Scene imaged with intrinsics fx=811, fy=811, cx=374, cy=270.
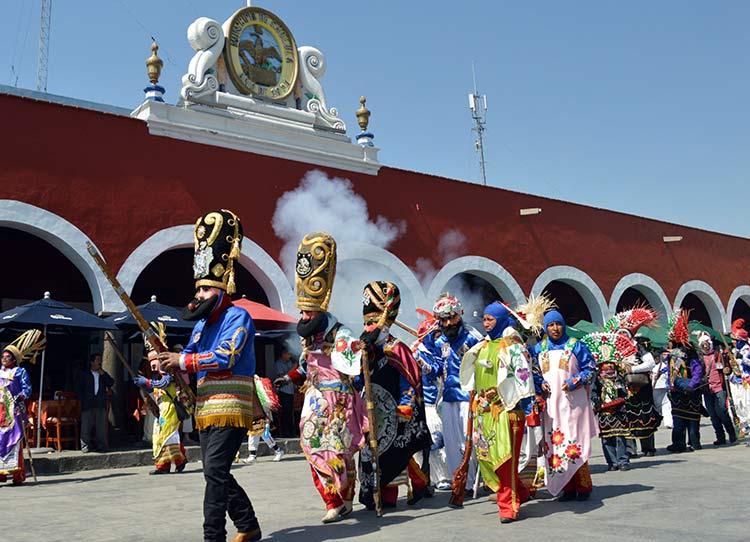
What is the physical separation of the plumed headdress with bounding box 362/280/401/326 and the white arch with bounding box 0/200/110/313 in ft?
21.3

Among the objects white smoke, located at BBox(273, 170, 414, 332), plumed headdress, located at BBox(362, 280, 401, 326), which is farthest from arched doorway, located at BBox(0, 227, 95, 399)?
plumed headdress, located at BBox(362, 280, 401, 326)

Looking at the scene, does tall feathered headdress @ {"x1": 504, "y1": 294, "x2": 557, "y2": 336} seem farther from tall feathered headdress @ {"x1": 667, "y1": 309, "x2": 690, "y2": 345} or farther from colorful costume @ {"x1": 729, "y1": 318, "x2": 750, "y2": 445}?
colorful costume @ {"x1": 729, "y1": 318, "x2": 750, "y2": 445}

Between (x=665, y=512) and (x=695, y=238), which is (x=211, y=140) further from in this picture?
(x=695, y=238)

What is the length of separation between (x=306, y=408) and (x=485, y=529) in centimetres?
155

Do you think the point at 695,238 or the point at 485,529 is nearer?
the point at 485,529

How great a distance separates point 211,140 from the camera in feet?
45.7

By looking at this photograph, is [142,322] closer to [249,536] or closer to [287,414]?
[249,536]

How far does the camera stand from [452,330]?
23.8 feet

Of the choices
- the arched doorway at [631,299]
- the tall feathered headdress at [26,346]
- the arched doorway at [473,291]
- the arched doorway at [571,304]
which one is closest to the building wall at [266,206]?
the arched doorway at [631,299]

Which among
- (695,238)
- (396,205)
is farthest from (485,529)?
(695,238)

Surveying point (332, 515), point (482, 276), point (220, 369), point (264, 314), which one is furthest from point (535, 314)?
point (482, 276)

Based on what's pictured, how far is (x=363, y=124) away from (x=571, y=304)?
26.9ft

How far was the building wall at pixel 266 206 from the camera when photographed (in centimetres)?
1204

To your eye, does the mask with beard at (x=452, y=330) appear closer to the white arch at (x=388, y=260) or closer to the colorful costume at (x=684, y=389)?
the colorful costume at (x=684, y=389)
